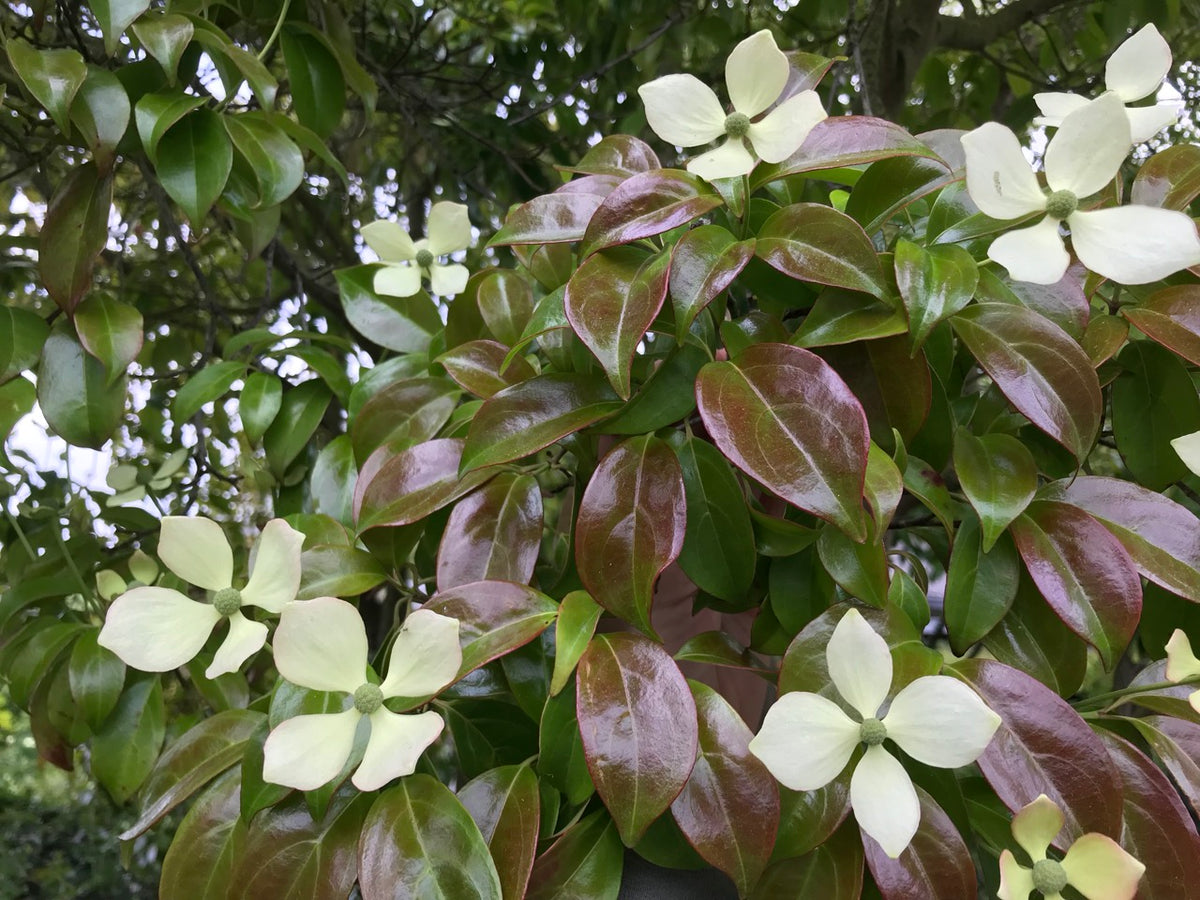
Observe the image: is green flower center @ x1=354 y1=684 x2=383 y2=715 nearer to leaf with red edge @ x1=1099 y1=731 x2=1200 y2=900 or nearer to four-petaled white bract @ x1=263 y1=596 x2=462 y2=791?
four-petaled white bract @ x1=263 y1=596 x2=462 y2=791

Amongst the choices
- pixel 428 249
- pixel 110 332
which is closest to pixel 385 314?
pixel 428 249

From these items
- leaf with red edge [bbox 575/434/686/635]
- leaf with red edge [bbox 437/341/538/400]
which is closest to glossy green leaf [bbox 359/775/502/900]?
leaf with red edge [bbox 575/434/686/635]

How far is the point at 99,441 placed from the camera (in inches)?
25.3

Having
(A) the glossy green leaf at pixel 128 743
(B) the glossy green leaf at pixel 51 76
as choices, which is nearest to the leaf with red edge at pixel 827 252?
(B) the glossy green leaf at pixel 51 76

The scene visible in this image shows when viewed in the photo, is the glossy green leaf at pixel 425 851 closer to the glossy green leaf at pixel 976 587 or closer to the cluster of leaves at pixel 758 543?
the cluster of leaves at pixel 758 543

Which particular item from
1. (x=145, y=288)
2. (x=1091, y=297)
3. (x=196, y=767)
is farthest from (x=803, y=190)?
(x=145, y=288)

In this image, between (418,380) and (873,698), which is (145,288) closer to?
(418,380)

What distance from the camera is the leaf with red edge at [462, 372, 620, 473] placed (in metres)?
0.40

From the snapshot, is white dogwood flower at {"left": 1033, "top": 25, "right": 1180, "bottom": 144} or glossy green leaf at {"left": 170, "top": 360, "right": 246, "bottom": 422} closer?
white dogwood flower at {"left": 1033, "top": 25, "right": 1180, "bottom": 144}

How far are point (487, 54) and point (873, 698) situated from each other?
1301 mm

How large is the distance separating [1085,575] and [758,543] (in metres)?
0.14

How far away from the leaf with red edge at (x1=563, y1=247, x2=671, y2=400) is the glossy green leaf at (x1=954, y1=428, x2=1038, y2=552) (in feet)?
0.52

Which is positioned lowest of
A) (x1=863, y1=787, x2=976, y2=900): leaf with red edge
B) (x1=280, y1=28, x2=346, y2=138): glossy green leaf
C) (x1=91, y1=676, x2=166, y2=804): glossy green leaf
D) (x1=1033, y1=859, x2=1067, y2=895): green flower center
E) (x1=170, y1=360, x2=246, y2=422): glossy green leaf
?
(x1=91, y1=676, x2=166, y2=804): glossy green leaf

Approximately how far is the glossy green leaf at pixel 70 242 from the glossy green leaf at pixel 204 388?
10 centimetres
